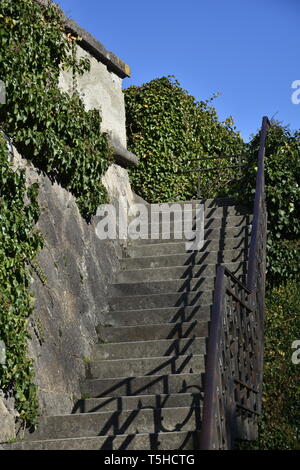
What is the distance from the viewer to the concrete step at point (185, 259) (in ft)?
29.9

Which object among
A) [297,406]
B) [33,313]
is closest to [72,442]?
[33,313]

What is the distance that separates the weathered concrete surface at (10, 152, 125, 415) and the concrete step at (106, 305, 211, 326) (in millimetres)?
165

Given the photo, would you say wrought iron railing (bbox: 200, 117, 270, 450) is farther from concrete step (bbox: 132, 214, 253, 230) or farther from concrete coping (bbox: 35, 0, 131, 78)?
concrete coping (bbox: 35, 0, 131, 78)

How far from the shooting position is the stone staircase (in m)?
6.54

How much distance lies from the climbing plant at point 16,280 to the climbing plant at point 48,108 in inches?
20.6

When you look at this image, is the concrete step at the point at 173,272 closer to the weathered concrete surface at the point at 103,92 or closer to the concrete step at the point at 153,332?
the concrete step at the point at 153,332

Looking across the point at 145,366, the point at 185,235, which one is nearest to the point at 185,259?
the point at 185,235

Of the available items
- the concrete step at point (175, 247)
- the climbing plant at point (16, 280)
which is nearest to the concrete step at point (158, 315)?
the concrete step at point (175, 247)

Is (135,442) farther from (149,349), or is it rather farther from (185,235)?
(185,235)

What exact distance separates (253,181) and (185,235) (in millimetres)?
1080

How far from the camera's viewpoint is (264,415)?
777cm

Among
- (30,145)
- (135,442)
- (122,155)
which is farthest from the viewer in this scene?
(122,155)

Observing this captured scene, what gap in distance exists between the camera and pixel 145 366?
297 inches

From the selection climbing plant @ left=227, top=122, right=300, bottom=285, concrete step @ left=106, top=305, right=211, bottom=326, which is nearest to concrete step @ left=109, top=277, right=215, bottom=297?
concrete step @ left=106, top=305, right=211, bottom=326
